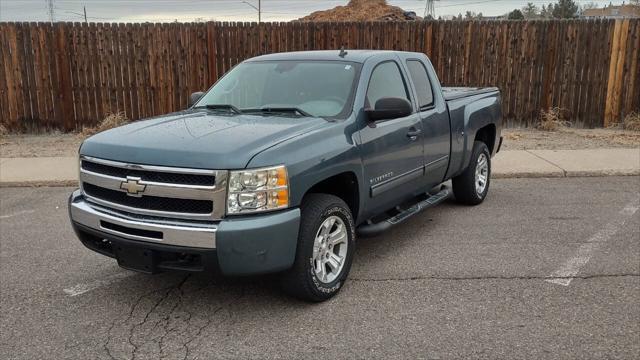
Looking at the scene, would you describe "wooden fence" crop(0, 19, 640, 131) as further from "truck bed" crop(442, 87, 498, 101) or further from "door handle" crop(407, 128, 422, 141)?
"door handle" crop(407, 128, 422, 141)

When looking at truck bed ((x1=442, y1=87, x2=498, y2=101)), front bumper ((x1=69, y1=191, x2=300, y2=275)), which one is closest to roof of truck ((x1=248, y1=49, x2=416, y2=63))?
truck bed ((x1=442, y1=87, x2=498, y2=101))

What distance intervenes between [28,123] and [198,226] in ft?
33.5

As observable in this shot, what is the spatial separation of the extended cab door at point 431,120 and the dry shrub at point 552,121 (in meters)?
7.19

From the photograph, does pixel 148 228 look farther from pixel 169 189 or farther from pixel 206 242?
pixel 206 242

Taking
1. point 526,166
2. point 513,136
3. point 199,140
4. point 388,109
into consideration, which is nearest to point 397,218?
point 388,109

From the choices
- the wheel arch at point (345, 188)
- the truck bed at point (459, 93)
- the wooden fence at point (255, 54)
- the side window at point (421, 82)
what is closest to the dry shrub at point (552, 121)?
the wooden fence at point (255, 54)

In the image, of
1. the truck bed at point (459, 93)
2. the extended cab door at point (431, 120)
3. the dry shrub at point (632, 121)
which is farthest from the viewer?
the dry shrub at point (632, 121)

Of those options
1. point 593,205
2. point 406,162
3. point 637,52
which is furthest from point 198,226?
point 637,52

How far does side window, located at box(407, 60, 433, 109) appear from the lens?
581 cm

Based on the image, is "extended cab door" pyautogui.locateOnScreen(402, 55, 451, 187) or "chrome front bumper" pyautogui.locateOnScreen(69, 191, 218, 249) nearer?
"chrome front bumper" pyautogui.locateOnScreen(69, 191, 218, 249)

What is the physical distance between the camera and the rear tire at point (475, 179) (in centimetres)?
687

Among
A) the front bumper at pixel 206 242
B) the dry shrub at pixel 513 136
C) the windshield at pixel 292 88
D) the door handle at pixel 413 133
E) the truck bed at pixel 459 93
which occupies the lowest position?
the dry shrub at pixel 513 136

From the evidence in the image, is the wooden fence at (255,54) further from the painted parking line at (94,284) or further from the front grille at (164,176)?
the front grille at (164,176)

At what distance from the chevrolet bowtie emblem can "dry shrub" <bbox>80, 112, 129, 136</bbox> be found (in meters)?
8.39
